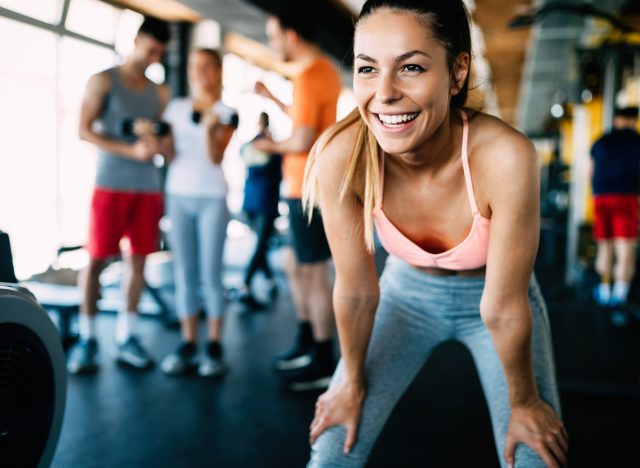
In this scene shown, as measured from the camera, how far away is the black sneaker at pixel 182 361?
2230 mm

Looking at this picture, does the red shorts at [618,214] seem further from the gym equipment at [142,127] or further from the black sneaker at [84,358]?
the black sneaker at [84,358]

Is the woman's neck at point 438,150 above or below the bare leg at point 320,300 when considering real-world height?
above

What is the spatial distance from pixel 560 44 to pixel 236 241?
441 centimetres

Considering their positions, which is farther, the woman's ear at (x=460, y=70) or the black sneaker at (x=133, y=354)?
the black sneaker at (x=133, y=354)

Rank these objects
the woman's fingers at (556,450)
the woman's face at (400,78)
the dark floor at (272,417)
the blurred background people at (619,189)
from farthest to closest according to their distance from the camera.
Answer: the blurred background people at (619,189), the dark floor at (272,417), the woman's fingers at (556,450), the woman's face at (400,78)

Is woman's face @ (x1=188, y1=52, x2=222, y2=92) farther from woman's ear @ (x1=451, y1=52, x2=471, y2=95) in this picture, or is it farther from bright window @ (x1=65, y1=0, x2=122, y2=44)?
bright window @ (x1=65, y1=0, x2=122, y2=44)

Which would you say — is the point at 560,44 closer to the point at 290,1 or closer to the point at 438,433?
the point at 290,1

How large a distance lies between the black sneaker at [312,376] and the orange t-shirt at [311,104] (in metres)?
0.62

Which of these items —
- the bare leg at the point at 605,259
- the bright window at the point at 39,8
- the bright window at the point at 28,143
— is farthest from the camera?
the bright window at the point at 28,143

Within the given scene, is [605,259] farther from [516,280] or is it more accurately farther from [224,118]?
[516,280]

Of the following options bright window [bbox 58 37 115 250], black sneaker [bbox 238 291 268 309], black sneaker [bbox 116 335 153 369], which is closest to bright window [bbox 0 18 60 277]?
bright window [bbox 58 37 115 250]

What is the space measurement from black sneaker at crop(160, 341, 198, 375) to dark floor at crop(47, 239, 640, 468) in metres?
0.05

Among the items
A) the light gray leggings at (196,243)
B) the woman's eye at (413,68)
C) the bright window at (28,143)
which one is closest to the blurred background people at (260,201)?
the light gray leggings at (196,243)

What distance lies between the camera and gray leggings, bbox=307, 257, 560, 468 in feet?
3.43
